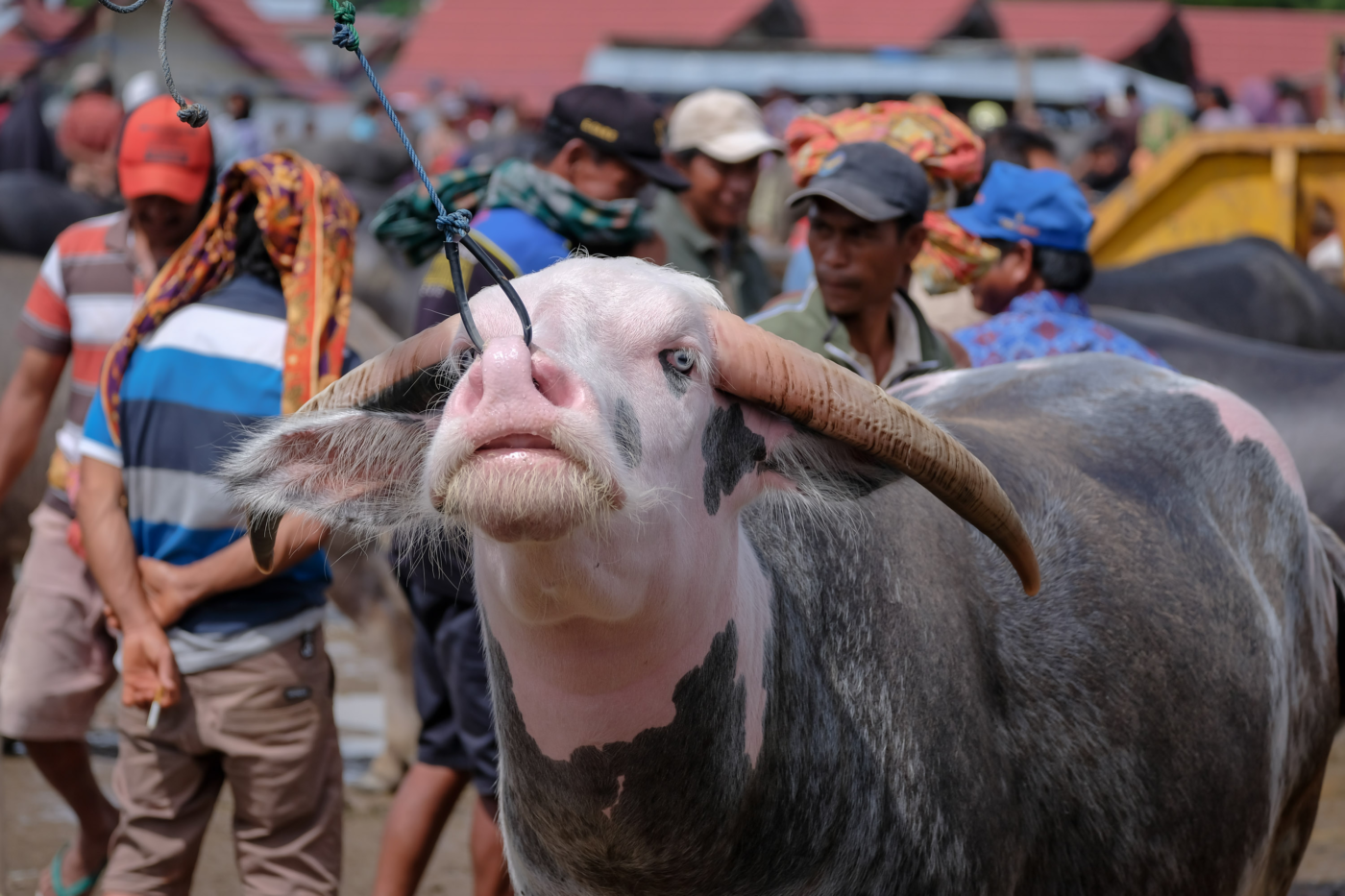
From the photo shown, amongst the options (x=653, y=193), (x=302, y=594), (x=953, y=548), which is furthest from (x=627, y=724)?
Result: (x=653, y=193)

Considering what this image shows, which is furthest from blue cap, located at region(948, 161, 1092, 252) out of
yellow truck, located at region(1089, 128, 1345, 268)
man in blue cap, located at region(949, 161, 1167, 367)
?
yellow truck, located at region(1089, 128, 1345, 268)

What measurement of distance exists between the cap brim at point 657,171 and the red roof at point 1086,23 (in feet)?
113

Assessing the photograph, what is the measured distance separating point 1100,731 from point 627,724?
3.42ft

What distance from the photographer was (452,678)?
3.72m

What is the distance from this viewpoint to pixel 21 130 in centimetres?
1032

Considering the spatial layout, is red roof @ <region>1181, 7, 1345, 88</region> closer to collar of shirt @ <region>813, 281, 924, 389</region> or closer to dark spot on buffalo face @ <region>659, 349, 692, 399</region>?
collar of shirt @ <region>813, 281, 924, 389</region>

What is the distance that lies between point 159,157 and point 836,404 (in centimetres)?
216

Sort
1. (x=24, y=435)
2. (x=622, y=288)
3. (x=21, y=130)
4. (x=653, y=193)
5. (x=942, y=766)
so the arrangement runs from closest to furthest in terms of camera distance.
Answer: (x=622, y=288) → (x=942, y=766) → (x=24, y=435) → (x=653, y=193) → (x=21, y=130)

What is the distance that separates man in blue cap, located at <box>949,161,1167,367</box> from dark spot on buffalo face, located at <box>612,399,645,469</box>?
2.48m

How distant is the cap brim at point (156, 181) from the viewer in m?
3.48

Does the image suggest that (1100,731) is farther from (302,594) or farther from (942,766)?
(302,594)

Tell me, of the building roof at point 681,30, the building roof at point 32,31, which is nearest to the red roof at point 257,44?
the building roof at point 681,30

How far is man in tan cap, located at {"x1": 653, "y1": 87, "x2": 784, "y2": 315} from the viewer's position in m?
5.66

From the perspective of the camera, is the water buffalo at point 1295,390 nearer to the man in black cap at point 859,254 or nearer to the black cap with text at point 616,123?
the man in black cap at point 859,254
